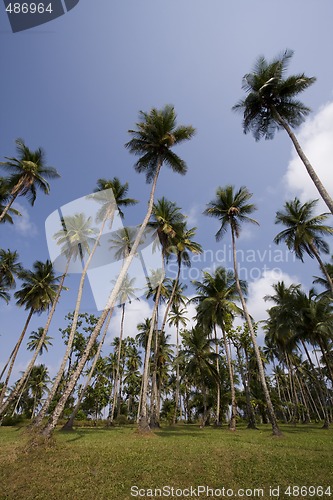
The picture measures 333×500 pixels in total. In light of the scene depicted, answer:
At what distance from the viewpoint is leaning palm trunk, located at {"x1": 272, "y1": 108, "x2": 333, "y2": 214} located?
12.5m

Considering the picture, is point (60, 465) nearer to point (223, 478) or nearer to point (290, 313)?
point (223, 478)

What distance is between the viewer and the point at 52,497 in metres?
7.97

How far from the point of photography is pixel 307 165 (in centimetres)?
1413

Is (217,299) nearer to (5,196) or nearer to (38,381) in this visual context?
(5,196)

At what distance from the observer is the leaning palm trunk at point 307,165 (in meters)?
12.5

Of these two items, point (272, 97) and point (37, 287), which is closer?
point (272, 97)

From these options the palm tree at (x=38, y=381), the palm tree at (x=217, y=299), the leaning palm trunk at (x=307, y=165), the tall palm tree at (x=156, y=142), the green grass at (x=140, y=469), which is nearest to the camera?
the green grass at (x=140, y=469)

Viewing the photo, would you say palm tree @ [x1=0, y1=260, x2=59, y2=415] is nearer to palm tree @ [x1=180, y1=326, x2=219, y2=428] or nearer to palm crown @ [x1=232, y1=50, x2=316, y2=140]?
palm tree @ [x1=180, y1=326, x2=219, y2=428]

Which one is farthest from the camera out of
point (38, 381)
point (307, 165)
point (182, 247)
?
point (38, 381)

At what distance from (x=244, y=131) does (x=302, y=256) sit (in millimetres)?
14663

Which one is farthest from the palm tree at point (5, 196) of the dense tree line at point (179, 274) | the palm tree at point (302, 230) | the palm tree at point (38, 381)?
the palm tree at point (38, 381)

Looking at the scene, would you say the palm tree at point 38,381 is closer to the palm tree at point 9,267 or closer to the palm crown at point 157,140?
the palm tree at point 9,267

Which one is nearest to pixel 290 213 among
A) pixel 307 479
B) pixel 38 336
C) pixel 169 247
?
pixel 169 247

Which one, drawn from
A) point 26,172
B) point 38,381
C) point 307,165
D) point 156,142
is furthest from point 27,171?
point 38,381
